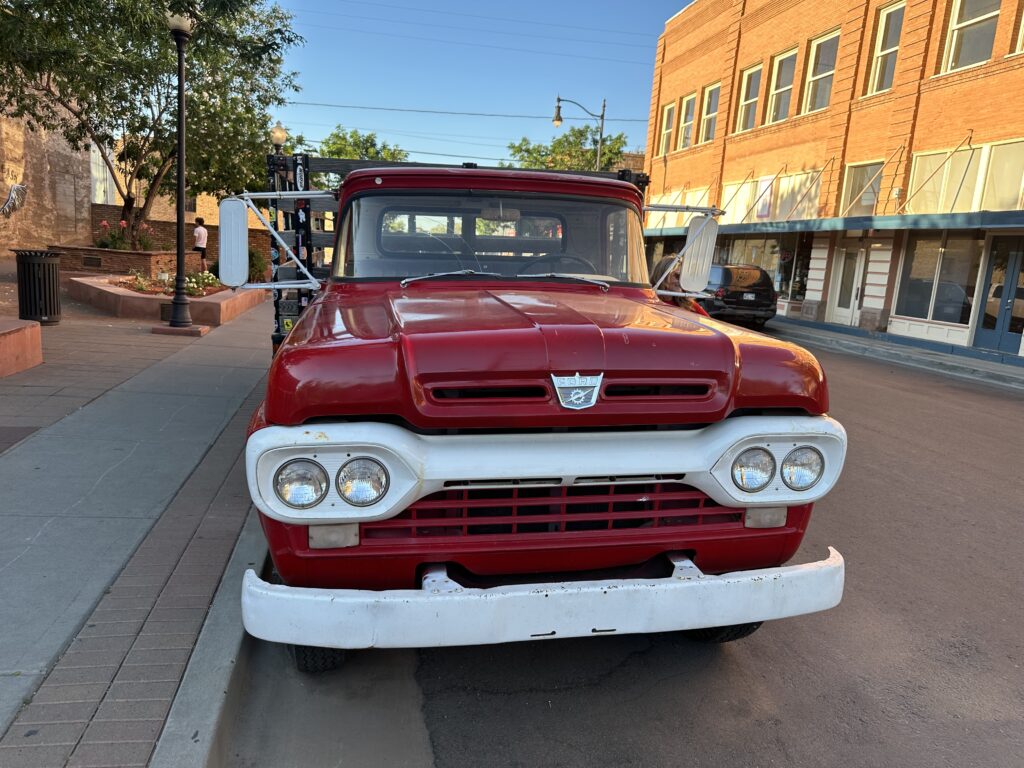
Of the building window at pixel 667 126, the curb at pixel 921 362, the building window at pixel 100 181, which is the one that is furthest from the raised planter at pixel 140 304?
the building window at pixel 667 126

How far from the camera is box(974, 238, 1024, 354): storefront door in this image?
49.4 ft

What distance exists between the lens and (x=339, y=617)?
7.29ft

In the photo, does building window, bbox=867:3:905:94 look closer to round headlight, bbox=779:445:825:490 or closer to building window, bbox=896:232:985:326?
building window, bbox=896:232:985:326

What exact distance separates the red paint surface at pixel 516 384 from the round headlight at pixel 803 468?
15cm

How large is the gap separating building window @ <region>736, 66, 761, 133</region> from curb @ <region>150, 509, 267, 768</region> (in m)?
25.3

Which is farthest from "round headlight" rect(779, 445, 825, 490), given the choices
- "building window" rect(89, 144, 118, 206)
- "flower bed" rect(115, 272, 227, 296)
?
"building window" rect(89, 144, 118, 206)

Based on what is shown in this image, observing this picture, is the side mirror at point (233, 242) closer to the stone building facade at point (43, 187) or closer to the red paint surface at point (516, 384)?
the red paint surface at point (516, 384)

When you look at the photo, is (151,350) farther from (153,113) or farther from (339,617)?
(153,113)

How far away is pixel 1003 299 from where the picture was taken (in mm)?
15398

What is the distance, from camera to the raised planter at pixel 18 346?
6.95m

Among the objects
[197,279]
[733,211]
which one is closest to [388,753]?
[197,279]

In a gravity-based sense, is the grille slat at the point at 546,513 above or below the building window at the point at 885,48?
below

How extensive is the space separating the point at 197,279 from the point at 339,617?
14.4 m

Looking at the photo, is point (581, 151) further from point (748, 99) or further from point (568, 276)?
point (568, 276)
